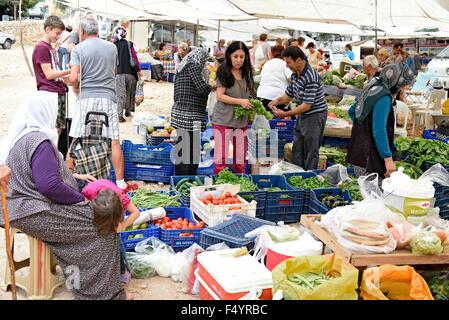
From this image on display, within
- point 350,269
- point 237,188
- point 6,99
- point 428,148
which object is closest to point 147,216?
point 237,188

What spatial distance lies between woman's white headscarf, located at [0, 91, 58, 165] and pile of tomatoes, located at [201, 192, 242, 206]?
1793 mm

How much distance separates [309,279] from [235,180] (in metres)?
2.73

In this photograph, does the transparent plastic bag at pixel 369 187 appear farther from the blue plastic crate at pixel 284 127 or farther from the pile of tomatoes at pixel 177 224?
the blue plastic crate at pixel 284 127

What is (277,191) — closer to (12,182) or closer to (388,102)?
(388,102)

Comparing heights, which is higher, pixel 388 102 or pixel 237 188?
pixel 388 102

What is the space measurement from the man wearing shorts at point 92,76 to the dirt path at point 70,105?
139 cm

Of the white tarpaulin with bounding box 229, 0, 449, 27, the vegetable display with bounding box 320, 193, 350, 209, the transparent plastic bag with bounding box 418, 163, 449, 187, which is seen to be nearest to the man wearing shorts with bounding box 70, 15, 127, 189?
the vegetable display with bounding box 320, 193, 350, 209

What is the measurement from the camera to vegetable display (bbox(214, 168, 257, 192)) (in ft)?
19.1

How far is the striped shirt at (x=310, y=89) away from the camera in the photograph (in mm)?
6535

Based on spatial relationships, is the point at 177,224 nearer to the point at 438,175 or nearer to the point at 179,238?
the point at 179,238

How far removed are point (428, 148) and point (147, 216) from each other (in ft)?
12.7

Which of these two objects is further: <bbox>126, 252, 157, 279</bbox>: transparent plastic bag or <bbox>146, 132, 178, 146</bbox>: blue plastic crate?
<bbox>146, 132, 178, 146</bbox>: blue plastic crate

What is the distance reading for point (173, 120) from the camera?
668cm

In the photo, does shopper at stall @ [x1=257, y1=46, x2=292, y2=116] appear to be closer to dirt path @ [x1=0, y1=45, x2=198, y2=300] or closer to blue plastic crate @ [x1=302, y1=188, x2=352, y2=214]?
dirt path @ [x1=0, y1=45, x2=198, y2=300]
